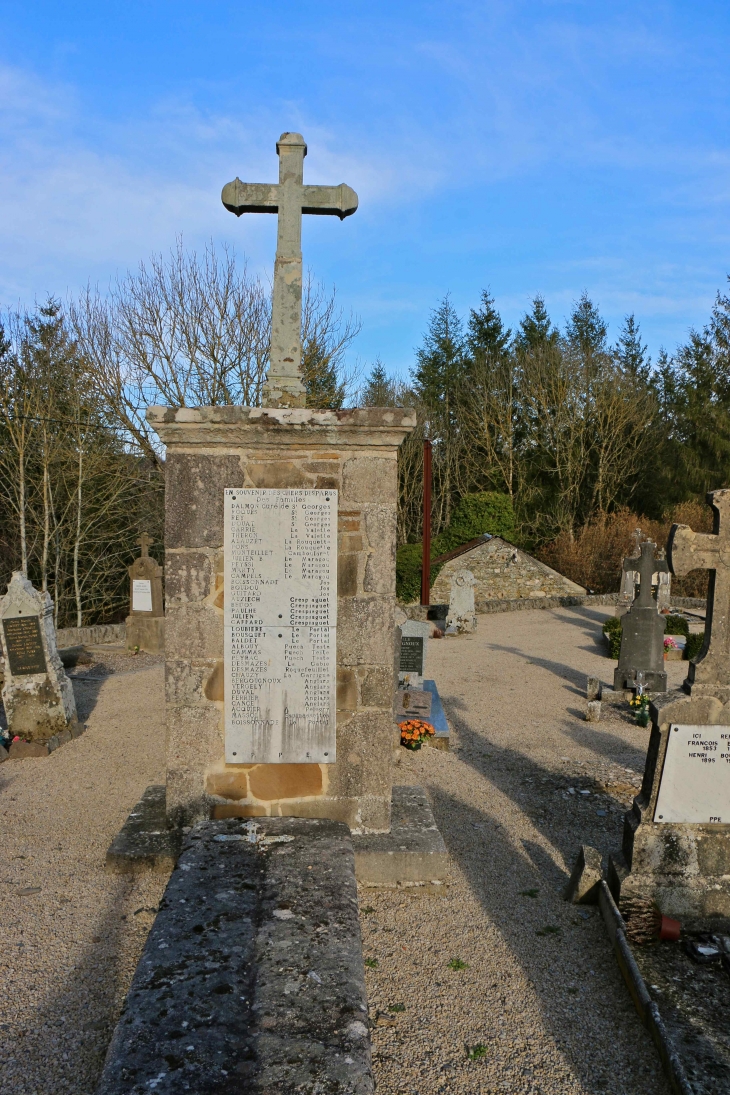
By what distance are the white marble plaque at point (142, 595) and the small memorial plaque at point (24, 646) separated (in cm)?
496

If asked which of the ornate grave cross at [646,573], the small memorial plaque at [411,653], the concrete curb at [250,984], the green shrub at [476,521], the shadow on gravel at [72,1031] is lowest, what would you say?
the shadow on gravel at [72,1031]

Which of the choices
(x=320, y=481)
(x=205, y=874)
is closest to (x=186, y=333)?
(x=320, y=481)

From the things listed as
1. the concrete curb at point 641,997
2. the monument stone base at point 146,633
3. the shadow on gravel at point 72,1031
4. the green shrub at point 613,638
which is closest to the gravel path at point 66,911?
the shadow on gravel at point 72,1031

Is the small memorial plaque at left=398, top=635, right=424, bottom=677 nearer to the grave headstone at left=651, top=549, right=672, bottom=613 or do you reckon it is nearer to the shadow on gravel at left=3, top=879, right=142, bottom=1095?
the shadow on gravel at left=3, top=879, right=142, bottom=1095

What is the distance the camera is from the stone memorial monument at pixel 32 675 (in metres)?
7.25

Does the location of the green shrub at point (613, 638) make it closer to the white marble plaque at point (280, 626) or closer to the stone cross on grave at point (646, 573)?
the stone cross on grave at point (646, 573)

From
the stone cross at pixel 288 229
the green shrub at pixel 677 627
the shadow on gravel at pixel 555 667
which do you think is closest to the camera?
the stone cross at pixel 288 229

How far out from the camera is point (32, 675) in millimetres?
7344

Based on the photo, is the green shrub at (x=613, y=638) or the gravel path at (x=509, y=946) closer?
the gravel path at (x=509, y=946)

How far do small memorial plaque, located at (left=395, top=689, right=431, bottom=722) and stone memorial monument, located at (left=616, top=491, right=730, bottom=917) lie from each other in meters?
3.82

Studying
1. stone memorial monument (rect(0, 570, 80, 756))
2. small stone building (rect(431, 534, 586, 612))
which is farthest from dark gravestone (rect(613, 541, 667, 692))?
small stone building (rect(431, 534, 586, 612))

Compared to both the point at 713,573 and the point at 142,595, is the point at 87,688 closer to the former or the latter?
the point at 142,595

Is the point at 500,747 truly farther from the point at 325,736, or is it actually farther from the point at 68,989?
the point at 68,989

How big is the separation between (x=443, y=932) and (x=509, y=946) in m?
0.34
